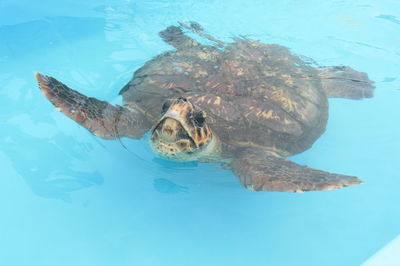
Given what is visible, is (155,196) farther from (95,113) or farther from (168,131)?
(95,113)

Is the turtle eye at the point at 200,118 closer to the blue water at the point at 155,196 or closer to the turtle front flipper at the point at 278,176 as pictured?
the turtle front flipper at the point at 278,176

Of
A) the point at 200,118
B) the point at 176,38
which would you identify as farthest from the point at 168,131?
the point at 176,38

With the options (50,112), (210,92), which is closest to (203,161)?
(210,92)

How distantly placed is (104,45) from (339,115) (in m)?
3.71

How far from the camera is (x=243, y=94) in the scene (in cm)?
301

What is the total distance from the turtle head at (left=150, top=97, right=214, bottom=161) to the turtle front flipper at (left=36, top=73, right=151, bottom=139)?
52 centimetres

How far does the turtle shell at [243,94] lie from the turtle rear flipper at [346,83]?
1.44 feet

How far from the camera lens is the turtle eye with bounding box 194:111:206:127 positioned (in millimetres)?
2419

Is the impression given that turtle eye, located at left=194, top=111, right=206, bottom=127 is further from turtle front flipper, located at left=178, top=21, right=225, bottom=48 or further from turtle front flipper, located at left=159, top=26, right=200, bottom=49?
turtle front flipper, located at left=178, top=21, right=225, bottom=48

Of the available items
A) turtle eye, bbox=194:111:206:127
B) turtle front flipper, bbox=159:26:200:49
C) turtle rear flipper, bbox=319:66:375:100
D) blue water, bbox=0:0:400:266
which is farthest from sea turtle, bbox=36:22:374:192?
turtle front flipper, bbox=159:26:200:49

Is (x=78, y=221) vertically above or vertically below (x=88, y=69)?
below

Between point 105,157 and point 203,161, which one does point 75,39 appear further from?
point 203,161

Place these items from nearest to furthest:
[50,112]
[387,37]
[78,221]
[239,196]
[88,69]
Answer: [78,221]
[239,196]
[50,112]
[88,69]
[387,37]

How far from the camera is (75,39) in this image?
541 cm
